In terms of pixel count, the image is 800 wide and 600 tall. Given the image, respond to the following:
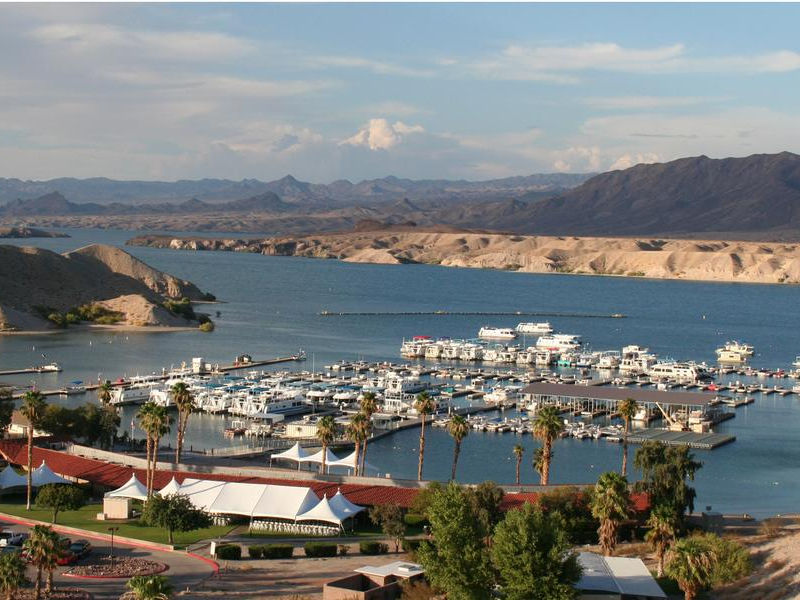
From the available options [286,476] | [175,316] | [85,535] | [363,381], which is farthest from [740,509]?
[175,316]

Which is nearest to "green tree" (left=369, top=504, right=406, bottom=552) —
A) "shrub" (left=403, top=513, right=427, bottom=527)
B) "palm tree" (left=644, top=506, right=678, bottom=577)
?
"shrub" (left=403, top=513, right=427, bottom=527)

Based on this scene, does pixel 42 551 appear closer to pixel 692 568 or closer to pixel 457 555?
pixel 457 555

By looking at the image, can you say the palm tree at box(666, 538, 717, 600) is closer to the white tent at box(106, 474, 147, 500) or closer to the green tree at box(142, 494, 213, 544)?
the green tree at box(142, 494, 213, 544)

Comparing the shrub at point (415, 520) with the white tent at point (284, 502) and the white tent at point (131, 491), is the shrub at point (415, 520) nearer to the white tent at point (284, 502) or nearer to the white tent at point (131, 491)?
the white tent at point (284, 502)

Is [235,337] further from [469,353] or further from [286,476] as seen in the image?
[286,476]

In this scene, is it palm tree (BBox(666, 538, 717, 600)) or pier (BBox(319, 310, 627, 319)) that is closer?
palm tree (BBox(666, 538, 717, 600))

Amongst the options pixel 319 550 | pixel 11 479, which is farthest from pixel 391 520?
pixel 11 479
